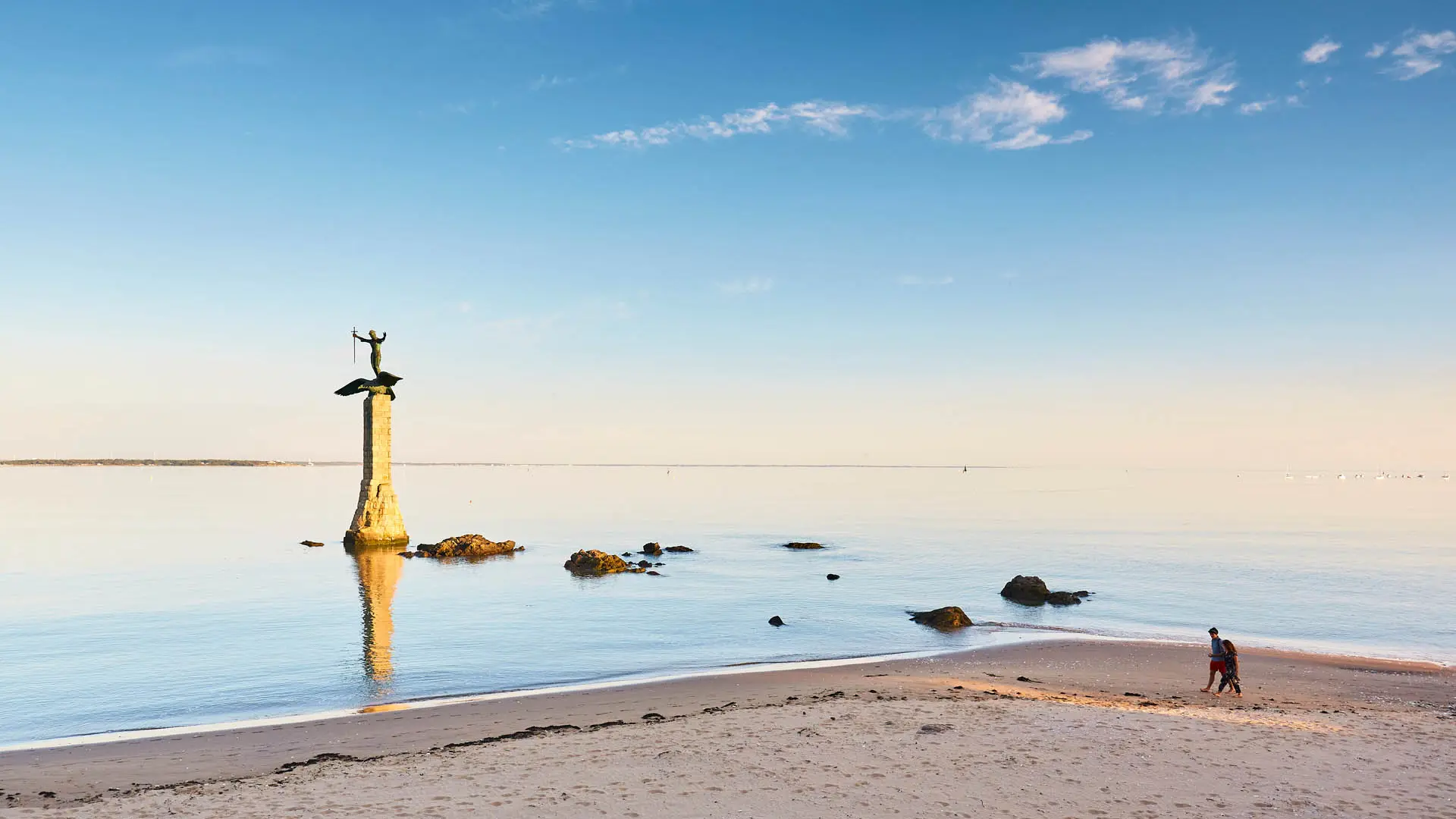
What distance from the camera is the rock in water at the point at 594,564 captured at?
49.8 metres

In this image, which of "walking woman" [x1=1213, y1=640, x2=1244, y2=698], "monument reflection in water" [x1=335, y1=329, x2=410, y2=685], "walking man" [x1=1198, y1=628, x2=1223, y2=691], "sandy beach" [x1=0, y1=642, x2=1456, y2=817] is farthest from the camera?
"monument reflection in water" [x1=335, y1=329, x2=410, y2=685]

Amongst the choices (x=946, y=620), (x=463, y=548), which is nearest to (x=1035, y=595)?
(x=946, y=620)

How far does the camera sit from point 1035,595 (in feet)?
129

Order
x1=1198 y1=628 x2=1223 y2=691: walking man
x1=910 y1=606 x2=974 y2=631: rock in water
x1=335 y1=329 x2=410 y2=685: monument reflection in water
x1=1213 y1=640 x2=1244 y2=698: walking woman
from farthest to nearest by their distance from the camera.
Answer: x1=335 y1=329 x2=410 y2=685: monument reflection in water < x1=910 y1=606 x2=974 y2=631: rock in water < x1=1198 y1=628 x2=1223 y2=691: walking man < x1=1213 y1=640 x2=1244 y2=698: walking woman

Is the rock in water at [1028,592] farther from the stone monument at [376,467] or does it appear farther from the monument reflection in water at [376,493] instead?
the stone monument at [376,467]

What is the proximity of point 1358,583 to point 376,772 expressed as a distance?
176 feet

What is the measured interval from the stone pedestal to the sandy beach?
133 feet

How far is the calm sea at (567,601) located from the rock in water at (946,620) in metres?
0.76

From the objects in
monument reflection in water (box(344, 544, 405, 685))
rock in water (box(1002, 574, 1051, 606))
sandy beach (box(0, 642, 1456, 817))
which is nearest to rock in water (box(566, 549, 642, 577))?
monument reflection in water (box(344, 544, 405, 685))

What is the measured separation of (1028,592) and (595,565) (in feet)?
81.2

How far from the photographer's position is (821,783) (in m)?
13.4

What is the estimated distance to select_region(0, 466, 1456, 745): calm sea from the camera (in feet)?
80.3

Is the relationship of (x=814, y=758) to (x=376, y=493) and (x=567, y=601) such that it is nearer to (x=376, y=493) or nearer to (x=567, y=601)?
(x=567, y=601)

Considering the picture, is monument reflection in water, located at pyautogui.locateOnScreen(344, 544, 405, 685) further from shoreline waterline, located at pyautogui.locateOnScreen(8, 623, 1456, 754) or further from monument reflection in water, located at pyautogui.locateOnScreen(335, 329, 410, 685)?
shoreline waterline, located at pyautogui.locateOnScreen(8, 623, 1456, 754)
